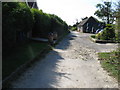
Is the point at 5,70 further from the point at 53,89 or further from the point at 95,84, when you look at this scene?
the point at 95,84

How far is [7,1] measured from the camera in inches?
293

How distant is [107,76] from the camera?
224 inches

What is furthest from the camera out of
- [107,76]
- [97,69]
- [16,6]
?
[16,6]

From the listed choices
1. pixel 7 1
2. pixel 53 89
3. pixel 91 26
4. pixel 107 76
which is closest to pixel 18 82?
pixel 53 89

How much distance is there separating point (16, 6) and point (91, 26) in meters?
49.6

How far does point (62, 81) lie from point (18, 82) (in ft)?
5.06

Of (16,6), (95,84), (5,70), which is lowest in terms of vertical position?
(95,84)

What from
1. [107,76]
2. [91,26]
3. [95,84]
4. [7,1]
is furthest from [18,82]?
[91,26]

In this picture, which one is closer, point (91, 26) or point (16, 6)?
point (16, 6)

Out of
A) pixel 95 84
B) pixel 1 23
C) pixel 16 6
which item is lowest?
pixel 95 84

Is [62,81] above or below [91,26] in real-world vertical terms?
below

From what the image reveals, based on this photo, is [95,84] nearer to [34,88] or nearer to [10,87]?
[34,88]

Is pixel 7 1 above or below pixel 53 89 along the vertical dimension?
above

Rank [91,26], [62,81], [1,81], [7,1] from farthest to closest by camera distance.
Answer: [91,26] < [7,1] < [62,81] < [1,81]
